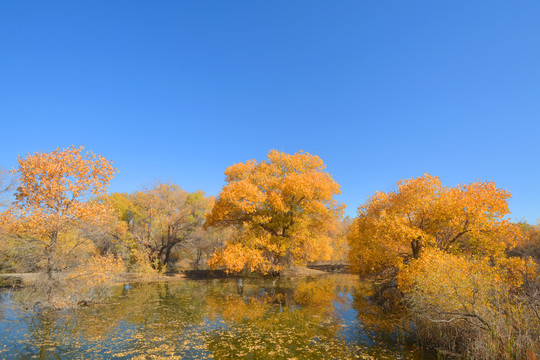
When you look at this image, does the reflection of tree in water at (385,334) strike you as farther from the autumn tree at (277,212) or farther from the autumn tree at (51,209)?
the autumn tree at (51,209)

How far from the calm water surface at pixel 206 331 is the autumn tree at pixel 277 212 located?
22.3ft

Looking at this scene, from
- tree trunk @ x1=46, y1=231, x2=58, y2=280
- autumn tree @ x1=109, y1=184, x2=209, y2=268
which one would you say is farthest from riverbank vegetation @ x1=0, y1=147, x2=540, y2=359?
autumn tree @ x1=109, y1=184, x2=209, y2=268

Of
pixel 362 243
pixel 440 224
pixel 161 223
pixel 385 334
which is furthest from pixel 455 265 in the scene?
→ pixel 161 223

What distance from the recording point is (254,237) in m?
25.6

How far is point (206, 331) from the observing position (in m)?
12.1

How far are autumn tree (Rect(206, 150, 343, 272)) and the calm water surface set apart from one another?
267 inches

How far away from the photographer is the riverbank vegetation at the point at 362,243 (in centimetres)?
917

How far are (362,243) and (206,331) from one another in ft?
44.9

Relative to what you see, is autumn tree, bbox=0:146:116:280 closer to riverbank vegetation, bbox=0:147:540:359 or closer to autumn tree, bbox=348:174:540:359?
riverbank vegetation, bbox=0:147:540:359

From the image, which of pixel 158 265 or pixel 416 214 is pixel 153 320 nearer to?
pixel 416 214

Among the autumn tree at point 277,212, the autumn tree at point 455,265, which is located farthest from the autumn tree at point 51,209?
the autumn tree at point 455,265

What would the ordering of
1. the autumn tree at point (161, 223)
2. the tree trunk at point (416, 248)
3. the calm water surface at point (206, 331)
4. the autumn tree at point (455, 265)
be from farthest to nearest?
1. the autumn tree at point (161, 223)
2. the tree trunk at point (416, 248)
3. the calm water surface at point (206, 331)
4. the autumn tree at point (455, 265)

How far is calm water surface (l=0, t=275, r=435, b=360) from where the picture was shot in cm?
957

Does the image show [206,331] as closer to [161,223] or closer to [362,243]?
[362,243]
